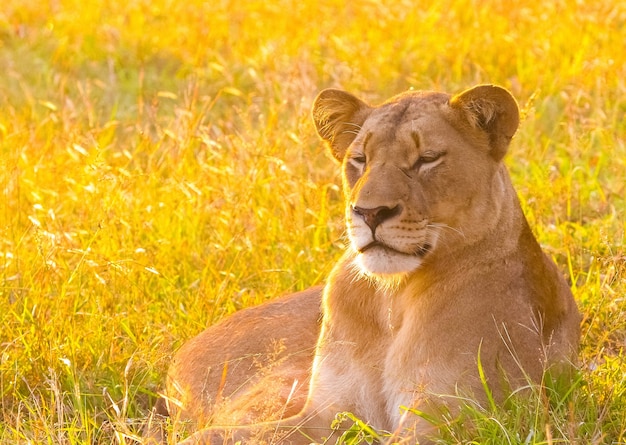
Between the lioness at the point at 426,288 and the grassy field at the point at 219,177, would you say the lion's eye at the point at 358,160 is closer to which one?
the lioness at the point at 426,288

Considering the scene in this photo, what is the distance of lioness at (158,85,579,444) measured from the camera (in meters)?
3.45

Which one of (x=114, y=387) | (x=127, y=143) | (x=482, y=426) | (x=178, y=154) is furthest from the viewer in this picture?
(x=127, y=143)

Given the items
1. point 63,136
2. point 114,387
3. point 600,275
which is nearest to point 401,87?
point 63,136

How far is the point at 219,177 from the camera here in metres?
5.65

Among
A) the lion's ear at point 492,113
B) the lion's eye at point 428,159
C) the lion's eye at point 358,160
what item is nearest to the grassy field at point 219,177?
the lion's ear at point 492,113

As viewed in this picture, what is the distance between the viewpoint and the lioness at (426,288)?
11.3 ft

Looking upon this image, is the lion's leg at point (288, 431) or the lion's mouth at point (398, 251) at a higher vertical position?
the lion's mouth at point (398, 251)

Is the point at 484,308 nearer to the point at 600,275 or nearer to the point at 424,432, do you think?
the point at 424,432

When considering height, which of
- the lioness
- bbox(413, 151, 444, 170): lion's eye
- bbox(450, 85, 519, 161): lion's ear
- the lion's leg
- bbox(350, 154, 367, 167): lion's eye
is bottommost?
the lion's leg

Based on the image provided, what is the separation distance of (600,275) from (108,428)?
195cm

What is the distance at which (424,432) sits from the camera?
3432 mm

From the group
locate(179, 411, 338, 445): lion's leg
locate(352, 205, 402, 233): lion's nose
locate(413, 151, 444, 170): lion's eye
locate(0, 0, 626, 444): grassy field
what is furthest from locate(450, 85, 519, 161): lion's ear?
locate(179, 411, 338, 445): lion's leg

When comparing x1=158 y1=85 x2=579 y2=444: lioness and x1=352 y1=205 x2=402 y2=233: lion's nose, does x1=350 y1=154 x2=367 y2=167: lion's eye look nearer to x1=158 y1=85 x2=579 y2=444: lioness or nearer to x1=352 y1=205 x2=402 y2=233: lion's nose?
x1=158 y1=85 x2=579 y2=444: lioness

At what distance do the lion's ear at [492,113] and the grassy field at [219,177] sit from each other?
60cm
